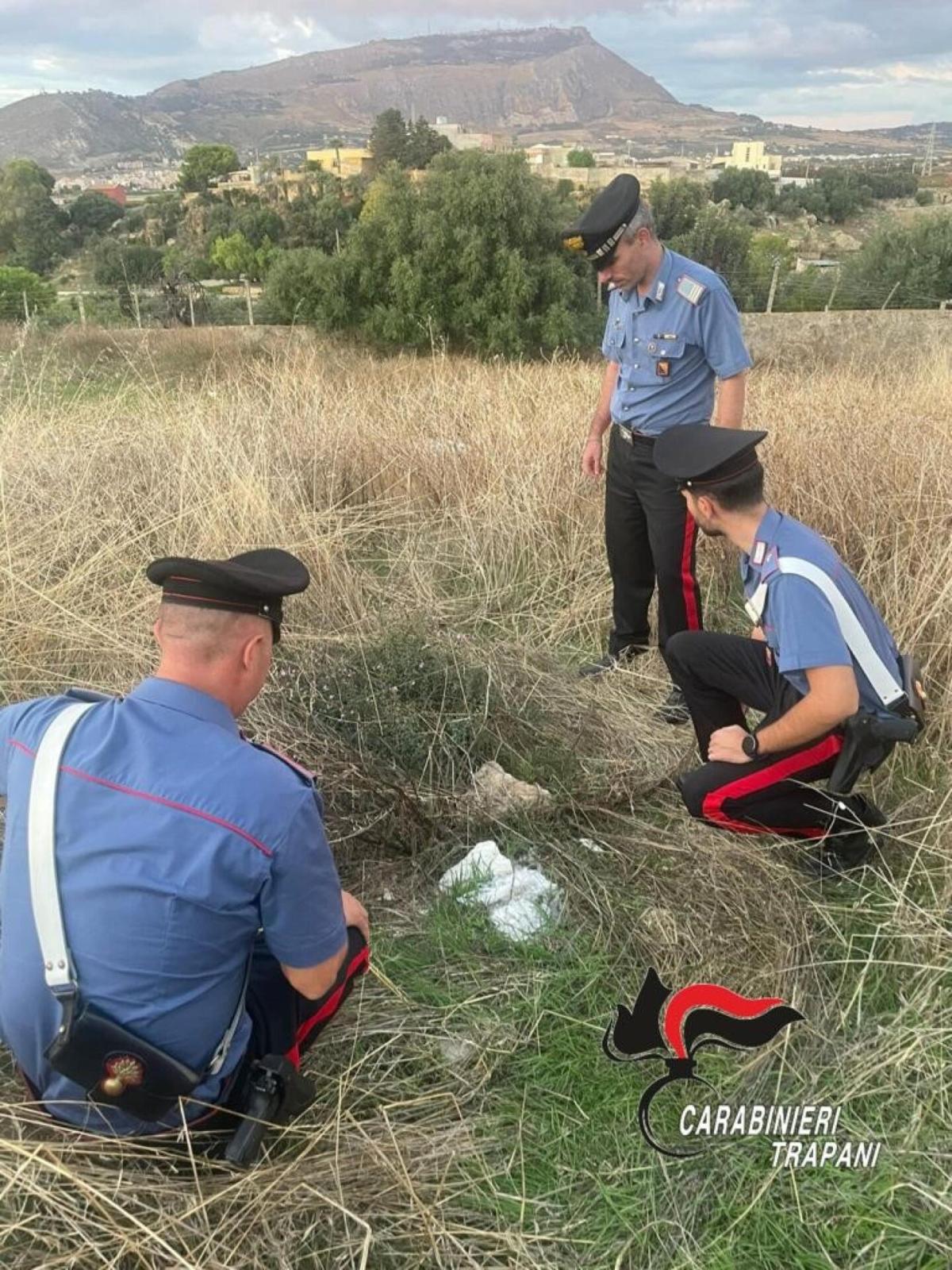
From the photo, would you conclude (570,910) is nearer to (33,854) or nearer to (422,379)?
(33,854)

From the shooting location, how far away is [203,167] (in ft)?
200

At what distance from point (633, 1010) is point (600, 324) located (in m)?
17.4

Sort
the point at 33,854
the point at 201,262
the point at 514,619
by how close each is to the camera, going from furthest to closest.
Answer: the point at 201,262 < the point at 514,619 < the point at 33,854

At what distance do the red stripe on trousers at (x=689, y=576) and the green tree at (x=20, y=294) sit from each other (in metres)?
20.5

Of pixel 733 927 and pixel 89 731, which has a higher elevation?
pixel 89 731

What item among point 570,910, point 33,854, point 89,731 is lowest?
point 570,910

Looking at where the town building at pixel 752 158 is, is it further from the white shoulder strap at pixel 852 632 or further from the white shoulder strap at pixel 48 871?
the white shoulder strap at pixel 48 871

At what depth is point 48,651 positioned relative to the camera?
11.2ft

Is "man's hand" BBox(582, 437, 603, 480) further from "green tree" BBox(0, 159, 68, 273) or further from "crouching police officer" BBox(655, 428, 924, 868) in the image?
"green tree" BBox(0, 159, 68, 273)

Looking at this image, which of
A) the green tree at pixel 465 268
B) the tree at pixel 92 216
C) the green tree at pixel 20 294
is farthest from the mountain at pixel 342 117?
the green tree at pixel 465 268

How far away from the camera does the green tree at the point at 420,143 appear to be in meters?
41.5

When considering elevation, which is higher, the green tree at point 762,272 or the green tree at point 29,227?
the green tree at point 29,227

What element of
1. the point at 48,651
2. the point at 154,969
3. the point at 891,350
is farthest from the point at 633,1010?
the point at 891,350

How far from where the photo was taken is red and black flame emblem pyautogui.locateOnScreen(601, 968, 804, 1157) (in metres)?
1.91
